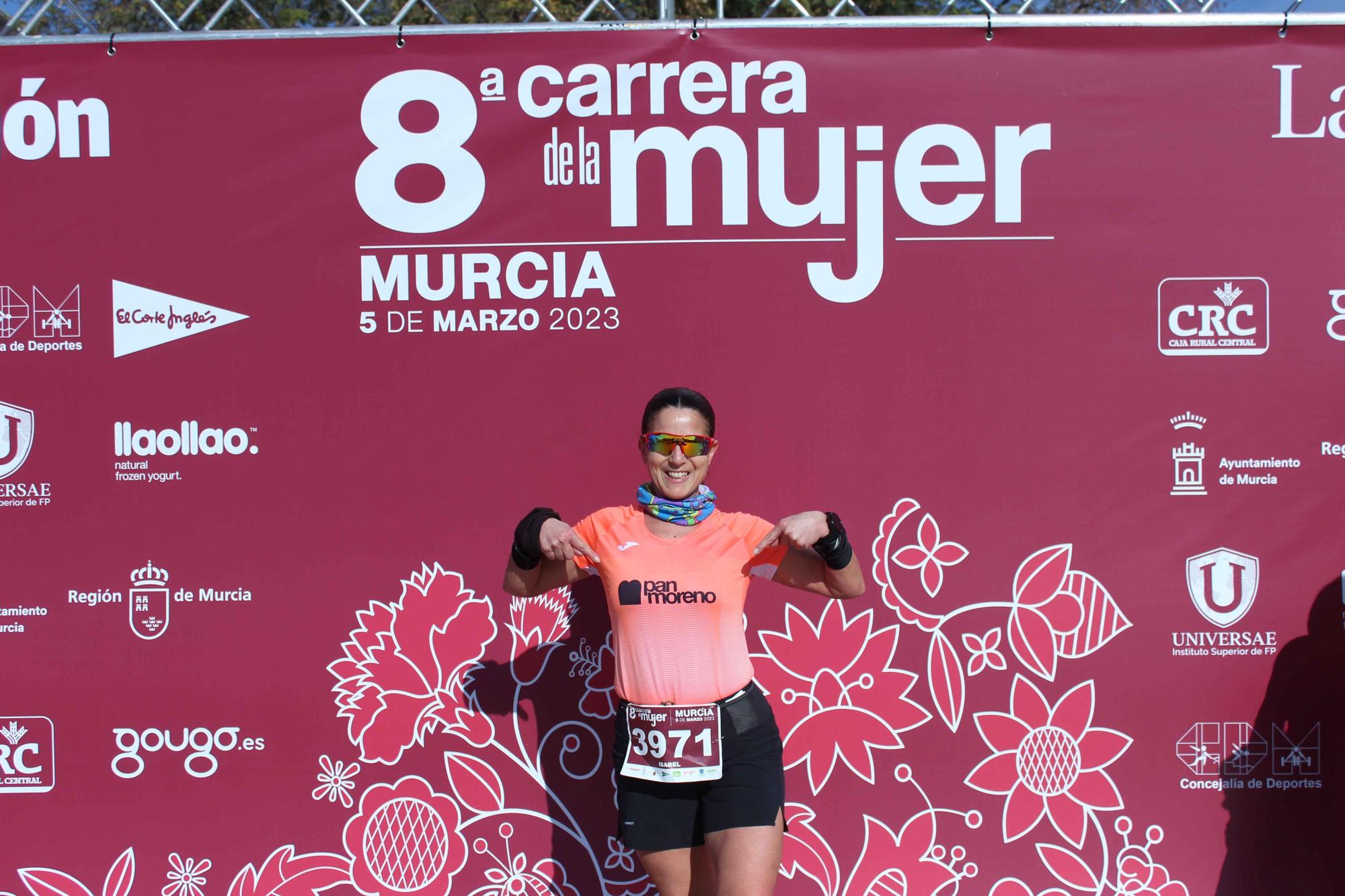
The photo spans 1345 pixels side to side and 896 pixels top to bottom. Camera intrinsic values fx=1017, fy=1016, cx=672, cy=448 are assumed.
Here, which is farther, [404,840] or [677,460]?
[404,840]

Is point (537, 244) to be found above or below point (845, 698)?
above

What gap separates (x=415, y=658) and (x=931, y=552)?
67.5 inches

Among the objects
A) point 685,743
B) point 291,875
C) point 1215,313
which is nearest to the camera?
point 685,743

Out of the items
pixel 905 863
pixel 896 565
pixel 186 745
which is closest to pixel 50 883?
pixel 186 745

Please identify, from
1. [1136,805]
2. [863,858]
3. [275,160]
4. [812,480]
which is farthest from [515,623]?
[1136,805]

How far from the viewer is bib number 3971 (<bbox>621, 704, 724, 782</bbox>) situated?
2498 mm

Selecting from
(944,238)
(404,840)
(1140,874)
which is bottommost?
(1140,874)

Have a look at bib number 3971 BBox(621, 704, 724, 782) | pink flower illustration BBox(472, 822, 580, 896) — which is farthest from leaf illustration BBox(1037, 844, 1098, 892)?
pink flower illustration BBox(472, 822, 580, 896)

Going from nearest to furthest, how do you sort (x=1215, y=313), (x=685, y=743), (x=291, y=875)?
(x=685, y=743)
(x=1215, y=313)
(x=291, y=875)

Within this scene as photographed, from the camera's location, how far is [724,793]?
253cm

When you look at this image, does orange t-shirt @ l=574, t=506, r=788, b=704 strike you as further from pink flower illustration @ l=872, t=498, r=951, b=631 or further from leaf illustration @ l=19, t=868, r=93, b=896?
leaf illustration @ l=19, t=868, r=93, b=896

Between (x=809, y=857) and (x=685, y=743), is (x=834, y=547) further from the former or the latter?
(x=809, y=857)

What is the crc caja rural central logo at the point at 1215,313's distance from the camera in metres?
3.23

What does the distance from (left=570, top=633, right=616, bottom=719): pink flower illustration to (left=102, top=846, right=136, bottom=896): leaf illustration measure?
1.56 m
